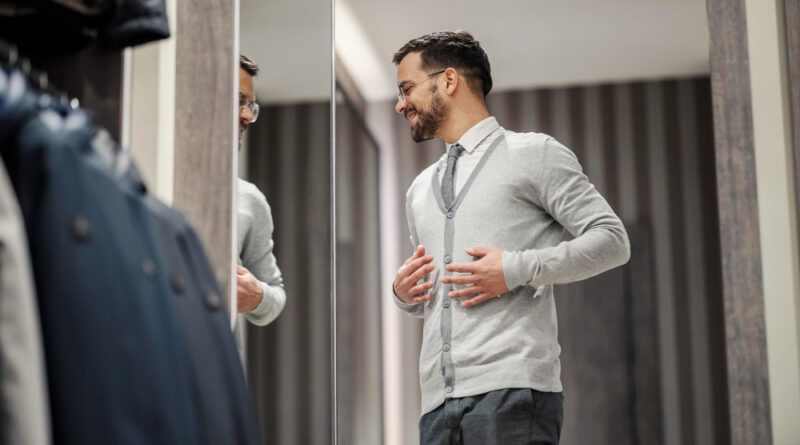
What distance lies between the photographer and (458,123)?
1625mm

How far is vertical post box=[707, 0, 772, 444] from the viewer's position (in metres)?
1.21

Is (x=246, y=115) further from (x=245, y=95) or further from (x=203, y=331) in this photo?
(x=203, y=331)

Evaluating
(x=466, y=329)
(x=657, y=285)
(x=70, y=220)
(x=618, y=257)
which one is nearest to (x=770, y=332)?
(x=618, y=257)

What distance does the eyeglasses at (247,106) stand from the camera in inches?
53.2

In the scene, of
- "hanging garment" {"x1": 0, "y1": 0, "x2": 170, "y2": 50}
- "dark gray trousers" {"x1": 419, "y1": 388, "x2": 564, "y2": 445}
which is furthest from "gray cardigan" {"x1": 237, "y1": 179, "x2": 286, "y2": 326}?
"hanging garment" {"x1": 0, "y1": 0, "x2": 170, "y2": 50}

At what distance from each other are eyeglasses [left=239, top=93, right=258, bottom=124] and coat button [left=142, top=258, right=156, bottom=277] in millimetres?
700

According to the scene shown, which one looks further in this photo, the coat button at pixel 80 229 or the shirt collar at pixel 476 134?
the shirt collar at pixel 476 134

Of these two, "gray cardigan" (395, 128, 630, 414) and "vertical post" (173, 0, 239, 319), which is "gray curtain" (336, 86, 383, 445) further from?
"vertical post" (173, 0, 239, 319)

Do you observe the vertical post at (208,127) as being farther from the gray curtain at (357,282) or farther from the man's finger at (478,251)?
the gray curtain at (357,282)

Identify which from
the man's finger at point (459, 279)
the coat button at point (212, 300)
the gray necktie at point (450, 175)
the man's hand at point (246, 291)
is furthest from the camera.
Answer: the gray necktie at point (450, 175)

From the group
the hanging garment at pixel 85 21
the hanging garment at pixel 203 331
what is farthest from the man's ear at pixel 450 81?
the hanging garment at pixel 203 331

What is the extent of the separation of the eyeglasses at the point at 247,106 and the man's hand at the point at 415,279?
369 mm

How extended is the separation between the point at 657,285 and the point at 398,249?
62cm

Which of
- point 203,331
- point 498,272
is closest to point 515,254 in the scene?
point 498,272
